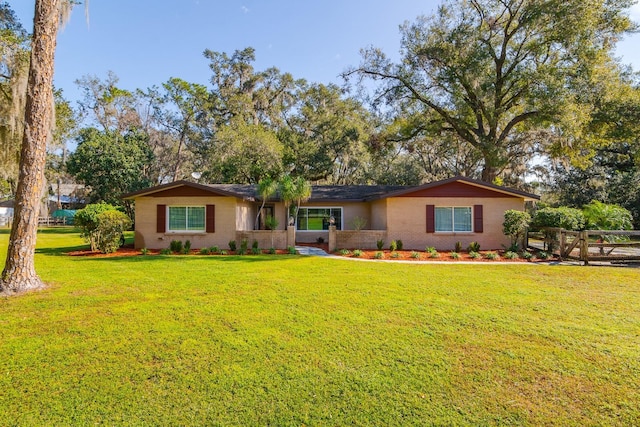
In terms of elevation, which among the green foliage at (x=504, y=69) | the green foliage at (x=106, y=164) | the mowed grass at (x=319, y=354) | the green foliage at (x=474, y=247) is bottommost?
the mowed grass at (x=319, y=354)

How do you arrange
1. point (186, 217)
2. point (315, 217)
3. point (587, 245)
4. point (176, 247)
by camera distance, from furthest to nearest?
point (315, 217) < point (186, 217) < point (176, 247) < point (587, 245)

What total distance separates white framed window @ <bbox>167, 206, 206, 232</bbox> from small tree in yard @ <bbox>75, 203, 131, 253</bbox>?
2010 millimetres

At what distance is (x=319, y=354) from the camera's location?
3916 millimetres

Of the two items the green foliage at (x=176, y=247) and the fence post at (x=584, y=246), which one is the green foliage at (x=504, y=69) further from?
the green foliage at (x=176, y=247)

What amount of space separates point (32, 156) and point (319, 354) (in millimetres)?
7154

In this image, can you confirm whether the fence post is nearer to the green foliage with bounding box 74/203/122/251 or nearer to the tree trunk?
the tree trunk

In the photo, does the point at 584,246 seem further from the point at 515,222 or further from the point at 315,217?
the point at 315,217

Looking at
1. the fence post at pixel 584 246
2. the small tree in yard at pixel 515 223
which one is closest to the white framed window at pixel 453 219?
the small tree in yard at pixel 515 223

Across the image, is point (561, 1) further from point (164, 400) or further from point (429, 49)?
point (164, 400)

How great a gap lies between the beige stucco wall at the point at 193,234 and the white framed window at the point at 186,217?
0.73 feet

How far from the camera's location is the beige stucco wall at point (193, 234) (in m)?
13.8

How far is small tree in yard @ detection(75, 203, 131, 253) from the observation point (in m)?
12.0

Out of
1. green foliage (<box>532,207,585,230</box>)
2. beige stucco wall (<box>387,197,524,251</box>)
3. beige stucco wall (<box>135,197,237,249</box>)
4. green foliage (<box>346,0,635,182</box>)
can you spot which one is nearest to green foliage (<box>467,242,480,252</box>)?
beige stucco wall (<box>387,197,524,251</box>)

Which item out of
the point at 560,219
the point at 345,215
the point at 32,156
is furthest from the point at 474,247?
the point at 32,156
